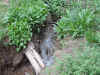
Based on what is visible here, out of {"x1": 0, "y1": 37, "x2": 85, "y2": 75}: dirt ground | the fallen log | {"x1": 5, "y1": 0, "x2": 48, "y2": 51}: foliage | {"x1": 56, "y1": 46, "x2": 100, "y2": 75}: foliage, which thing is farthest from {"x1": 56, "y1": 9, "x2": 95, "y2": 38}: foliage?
{"x1": 56, "y1": 46, "x2": 100, "y2": 75}: foliage

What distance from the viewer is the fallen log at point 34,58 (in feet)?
14.5

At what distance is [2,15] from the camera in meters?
5.32

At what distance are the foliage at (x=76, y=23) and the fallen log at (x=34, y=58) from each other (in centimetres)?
100

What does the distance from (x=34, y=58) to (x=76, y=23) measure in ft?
5.22

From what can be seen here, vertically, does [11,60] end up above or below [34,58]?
below

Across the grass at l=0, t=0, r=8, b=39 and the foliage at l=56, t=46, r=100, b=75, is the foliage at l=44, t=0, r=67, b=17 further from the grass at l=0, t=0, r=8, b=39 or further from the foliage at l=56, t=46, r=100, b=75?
the foliage at l=56, t=46, r=100, b=75

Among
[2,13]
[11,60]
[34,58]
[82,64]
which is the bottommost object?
[11,60]

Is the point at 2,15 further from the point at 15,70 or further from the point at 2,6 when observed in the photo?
the point at 15,70

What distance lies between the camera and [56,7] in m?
6.62

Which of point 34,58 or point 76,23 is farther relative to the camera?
point 76,23

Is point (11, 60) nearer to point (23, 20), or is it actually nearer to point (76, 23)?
point (23, 20)

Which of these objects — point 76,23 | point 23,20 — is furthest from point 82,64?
point 23,20

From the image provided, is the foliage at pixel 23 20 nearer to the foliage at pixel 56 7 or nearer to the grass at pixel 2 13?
the grass at pixel 2 13

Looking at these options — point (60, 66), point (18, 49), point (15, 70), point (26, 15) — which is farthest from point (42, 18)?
point (60, 66)
